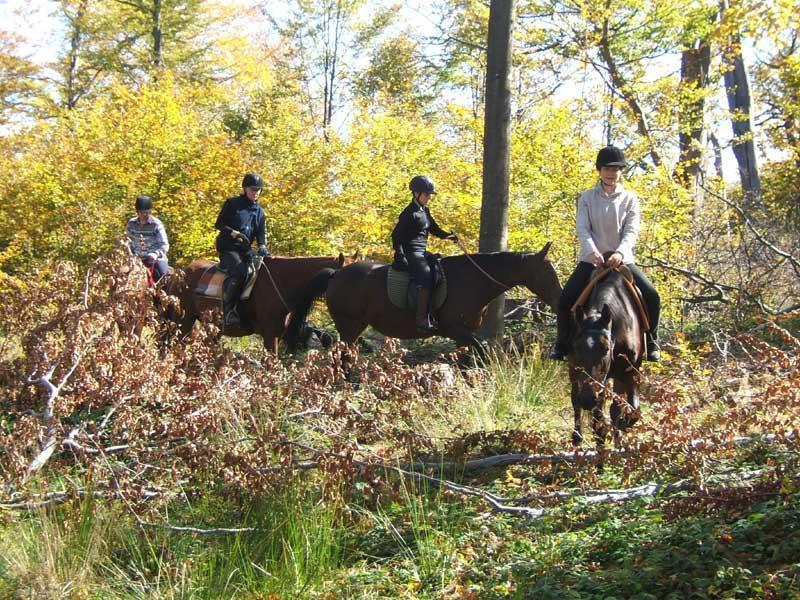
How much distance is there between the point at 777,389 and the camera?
5230mm

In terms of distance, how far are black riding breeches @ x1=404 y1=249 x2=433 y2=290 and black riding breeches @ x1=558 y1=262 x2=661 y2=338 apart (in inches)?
117

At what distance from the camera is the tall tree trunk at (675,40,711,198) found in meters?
14.3

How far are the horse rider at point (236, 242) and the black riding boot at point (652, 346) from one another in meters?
5.62

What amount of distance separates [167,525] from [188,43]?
111ft

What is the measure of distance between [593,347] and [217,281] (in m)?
6.52

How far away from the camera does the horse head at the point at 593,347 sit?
255 inches

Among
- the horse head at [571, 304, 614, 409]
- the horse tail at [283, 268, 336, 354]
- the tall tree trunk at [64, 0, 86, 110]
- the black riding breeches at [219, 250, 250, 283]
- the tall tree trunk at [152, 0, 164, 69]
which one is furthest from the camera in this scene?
the tall tree trunk at [64, 0, 86, 110]

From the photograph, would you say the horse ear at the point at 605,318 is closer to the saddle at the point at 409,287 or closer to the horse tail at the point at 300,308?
the saddle at the point at 409,287

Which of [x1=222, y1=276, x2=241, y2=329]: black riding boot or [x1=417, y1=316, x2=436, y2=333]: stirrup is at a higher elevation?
[x1=222, y1=276, x2=241, y2=329]: black riding boot

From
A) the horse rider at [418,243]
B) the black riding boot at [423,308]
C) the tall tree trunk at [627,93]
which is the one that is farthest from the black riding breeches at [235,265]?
the tall tree trunk at [627,93]

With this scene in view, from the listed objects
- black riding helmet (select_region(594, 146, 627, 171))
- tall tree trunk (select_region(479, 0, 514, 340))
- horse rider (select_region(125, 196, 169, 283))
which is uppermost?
tall tree trunk (select_region(479, 0, 514, 340))

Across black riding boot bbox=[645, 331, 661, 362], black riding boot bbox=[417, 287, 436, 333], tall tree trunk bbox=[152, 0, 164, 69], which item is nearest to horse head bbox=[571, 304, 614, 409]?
black riding boot bbox=[645, 331, 661, 362]

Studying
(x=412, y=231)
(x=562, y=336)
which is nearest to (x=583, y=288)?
(x=562, y=336)

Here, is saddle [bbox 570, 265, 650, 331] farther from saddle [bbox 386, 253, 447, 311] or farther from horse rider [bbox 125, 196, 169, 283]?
horse rider [bbox 125, 196, 169, 283]
